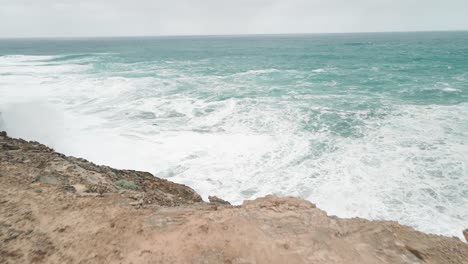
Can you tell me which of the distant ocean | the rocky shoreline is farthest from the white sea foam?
the rocky shoreline

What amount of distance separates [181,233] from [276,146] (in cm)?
1024

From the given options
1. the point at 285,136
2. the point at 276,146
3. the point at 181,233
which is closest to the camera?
the point at 181,233

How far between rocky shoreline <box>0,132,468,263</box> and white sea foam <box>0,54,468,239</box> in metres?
5.16

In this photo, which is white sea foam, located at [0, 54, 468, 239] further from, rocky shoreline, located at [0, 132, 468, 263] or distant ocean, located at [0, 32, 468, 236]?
rocky shoreline, located at [0, 132, 468, 263]

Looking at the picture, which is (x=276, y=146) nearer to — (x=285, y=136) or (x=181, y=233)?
(x=285, y=136)

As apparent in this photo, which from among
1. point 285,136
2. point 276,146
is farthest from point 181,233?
point 285,136

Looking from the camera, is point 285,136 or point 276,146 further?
point 285,136

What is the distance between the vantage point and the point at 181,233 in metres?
4.79

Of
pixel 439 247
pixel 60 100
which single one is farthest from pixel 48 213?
pixel 60 100

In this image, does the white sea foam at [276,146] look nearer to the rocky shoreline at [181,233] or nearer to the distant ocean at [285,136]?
the distant ocean at [285,136]

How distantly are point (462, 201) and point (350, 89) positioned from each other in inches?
707

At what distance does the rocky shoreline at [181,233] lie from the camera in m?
4.34

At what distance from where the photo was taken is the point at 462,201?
10047 millimetres

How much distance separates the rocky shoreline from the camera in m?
4.34
